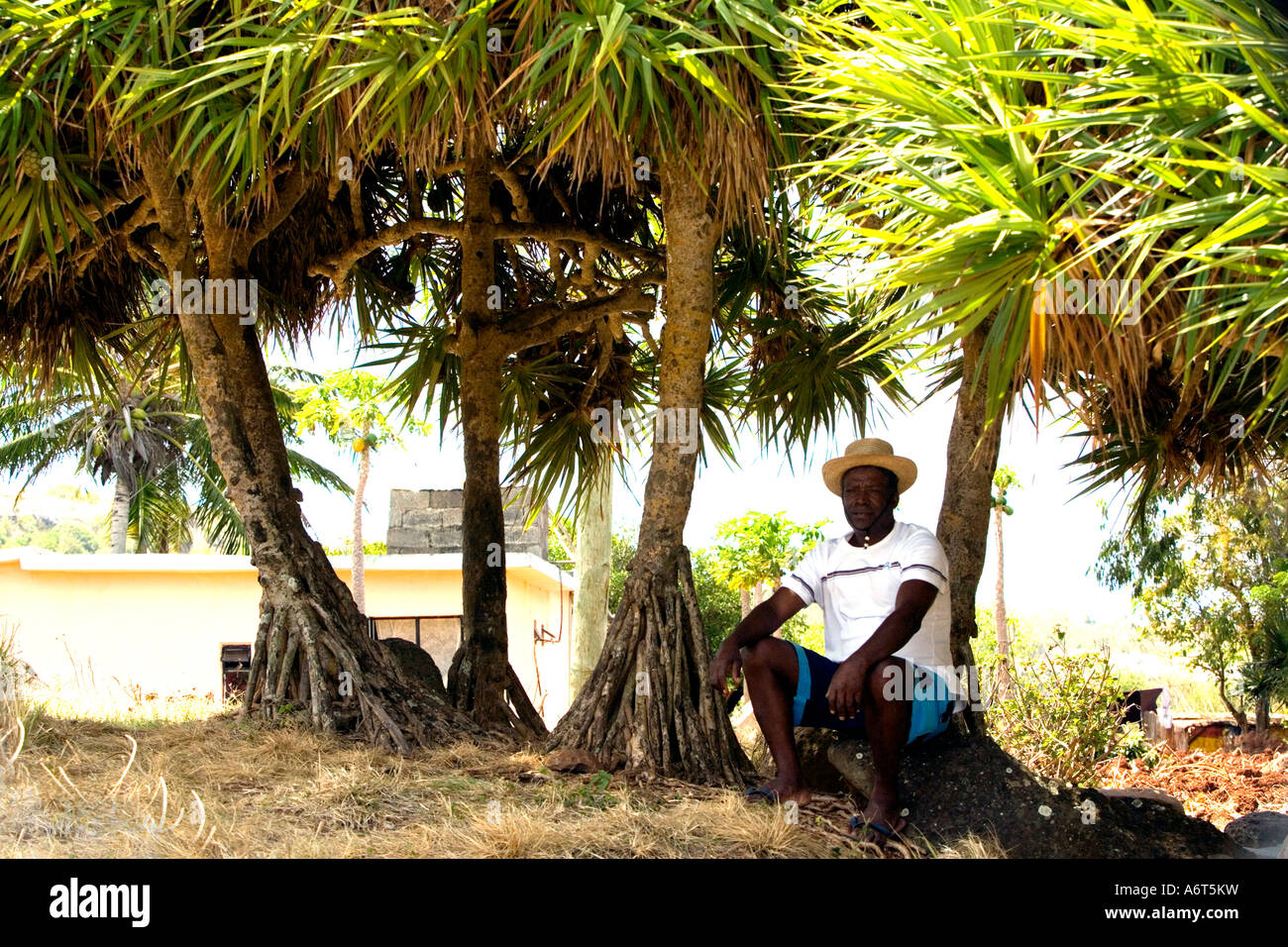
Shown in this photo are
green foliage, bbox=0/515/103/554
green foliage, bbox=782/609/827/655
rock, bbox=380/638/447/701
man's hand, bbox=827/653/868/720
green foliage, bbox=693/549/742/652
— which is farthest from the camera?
green foliage, bbox=0/515/103/554

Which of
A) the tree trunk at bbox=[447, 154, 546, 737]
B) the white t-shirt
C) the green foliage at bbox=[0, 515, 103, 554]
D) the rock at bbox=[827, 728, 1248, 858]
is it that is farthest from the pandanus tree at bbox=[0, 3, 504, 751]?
the green foliage at bbox=[0, 515, 103, 554]

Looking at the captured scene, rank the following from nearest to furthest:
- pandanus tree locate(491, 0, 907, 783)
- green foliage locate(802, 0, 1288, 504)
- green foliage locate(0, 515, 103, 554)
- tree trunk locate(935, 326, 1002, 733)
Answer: green foliage locate(802, 0, 1288, 504) < pandanus tree locate(491, 0, 907, 783) < tree trunk locate(935, 326, 1002, 733) < green foliage locate(0, 515, 103, 554)

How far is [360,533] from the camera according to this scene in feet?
52.1

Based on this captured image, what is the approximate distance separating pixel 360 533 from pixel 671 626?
1109cm

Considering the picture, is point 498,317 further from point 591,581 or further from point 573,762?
point 591,581

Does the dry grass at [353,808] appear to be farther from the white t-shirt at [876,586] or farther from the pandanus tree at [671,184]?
the white t-shirt at [876,586]

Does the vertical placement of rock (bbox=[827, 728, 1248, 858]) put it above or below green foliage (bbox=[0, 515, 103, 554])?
below

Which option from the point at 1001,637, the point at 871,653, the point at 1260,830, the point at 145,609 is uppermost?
the point at 871,653

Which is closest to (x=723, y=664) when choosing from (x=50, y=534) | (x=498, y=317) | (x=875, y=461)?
(x=875, y=461)

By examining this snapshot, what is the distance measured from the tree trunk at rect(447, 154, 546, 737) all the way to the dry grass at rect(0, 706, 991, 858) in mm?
1145

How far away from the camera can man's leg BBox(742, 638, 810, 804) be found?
4.64m

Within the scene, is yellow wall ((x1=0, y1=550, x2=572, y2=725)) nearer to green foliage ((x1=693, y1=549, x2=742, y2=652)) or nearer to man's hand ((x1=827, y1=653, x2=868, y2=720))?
green foliage ((x1=693, y1=549, x2=742, y2=652))
